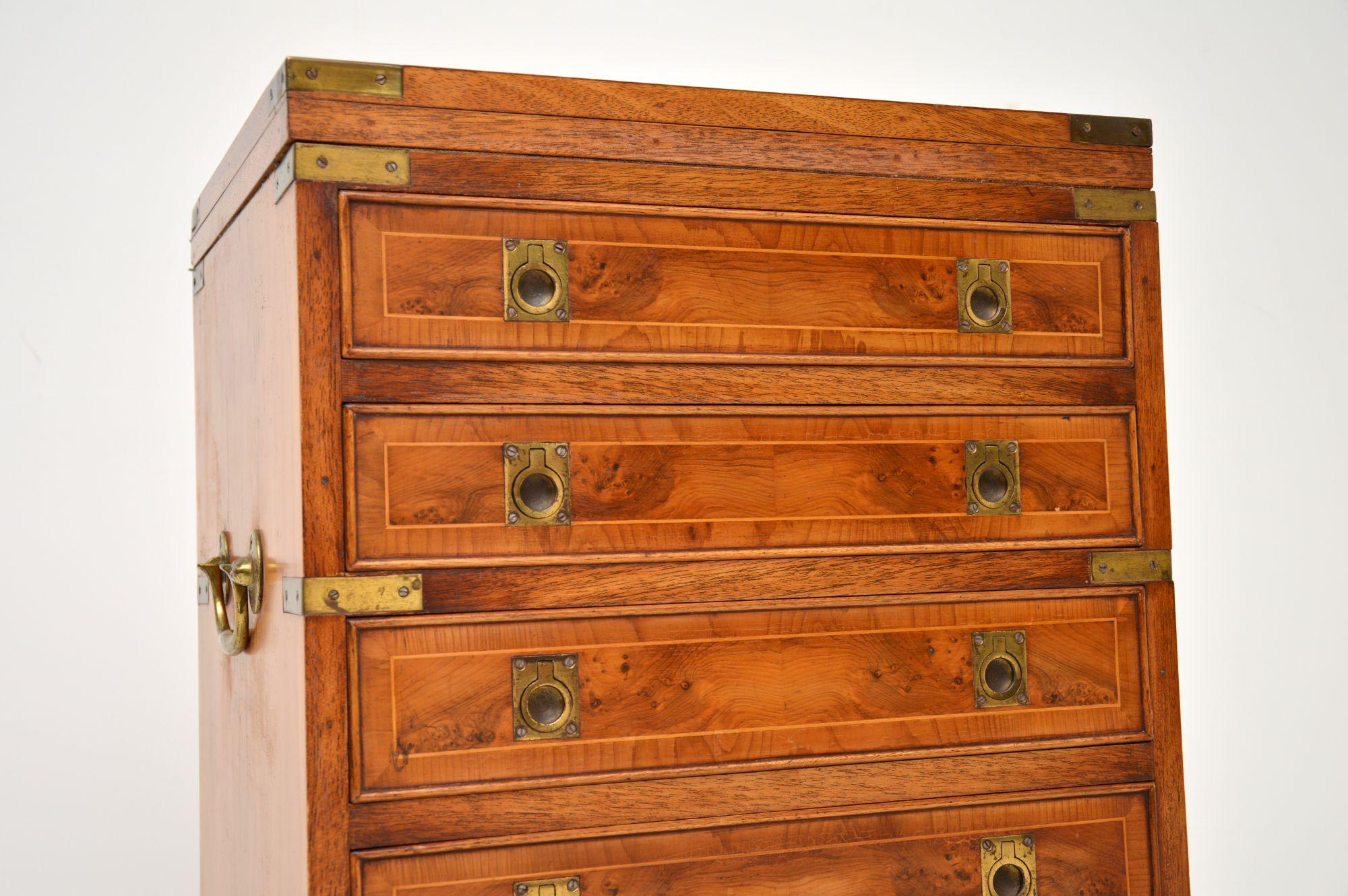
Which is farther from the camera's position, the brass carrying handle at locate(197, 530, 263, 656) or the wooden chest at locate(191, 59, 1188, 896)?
the brass carrying handle at locate(197, 530, 263, 656)

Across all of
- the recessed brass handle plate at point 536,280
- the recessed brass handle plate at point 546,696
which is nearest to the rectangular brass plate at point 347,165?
the recessed brass handle plate at point 536,280

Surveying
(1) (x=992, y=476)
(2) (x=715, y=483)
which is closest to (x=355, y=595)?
(2) (x=715, y=483)

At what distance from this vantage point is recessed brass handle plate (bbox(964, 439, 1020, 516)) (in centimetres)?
212

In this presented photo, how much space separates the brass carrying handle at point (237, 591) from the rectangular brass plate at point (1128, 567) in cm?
115

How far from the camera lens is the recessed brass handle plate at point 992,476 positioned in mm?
2121

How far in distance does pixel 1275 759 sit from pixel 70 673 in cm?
255

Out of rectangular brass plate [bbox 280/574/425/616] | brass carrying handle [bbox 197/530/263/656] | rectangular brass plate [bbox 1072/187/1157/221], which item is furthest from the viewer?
rectangular brass plate [bbox 1072/187/1157/221]

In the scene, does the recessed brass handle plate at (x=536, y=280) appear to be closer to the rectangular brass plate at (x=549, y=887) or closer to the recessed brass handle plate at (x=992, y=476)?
the recessed brass handle plate at (x=992, y=476)

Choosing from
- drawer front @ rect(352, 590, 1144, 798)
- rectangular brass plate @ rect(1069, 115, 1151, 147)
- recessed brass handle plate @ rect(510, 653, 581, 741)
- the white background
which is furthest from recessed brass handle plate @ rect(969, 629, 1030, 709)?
the white background

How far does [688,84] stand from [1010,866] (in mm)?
1807

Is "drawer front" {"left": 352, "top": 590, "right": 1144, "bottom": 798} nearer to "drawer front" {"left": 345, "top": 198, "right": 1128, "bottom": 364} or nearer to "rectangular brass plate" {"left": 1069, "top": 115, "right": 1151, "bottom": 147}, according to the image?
"drawer front" {"left": 345, "top": 198, "right": 1128, "bottom": 364}

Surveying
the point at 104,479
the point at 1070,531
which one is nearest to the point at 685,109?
the point at 1070,531

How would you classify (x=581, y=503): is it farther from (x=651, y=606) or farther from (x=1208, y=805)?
(x=1208, y=805)

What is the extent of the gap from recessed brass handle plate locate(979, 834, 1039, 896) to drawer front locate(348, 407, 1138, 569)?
0.41 metres
